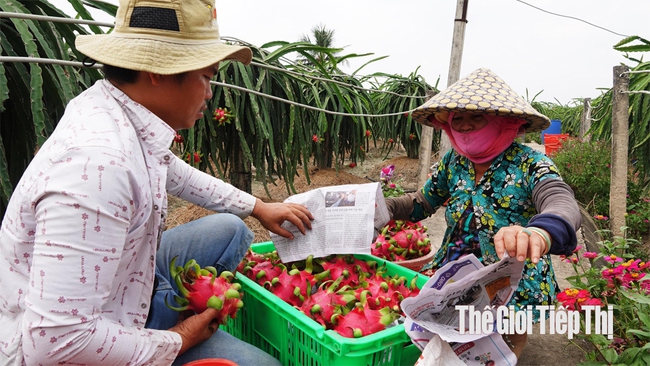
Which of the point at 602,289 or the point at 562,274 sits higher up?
the point at 602,289

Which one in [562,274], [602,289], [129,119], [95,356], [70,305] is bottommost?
[562,274]

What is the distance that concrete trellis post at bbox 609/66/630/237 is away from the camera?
2.55 meters

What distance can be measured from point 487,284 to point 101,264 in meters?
0.76

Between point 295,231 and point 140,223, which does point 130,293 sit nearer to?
point 140,223

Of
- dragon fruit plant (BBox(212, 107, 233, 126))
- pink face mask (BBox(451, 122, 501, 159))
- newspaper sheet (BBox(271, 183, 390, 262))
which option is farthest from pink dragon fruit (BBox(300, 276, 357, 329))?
dragon fruit plant (BBox(212, 107, 233, 126))

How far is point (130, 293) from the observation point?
2.84 feet

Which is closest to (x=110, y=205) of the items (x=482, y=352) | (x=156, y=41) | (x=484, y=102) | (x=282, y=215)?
(x=156, y=41)

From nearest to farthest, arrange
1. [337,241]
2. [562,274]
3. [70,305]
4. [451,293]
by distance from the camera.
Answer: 1. [70,305]
2. [451,293]
3. [337,241]
4. [562,274]

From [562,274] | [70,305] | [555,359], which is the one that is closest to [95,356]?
[70,305]

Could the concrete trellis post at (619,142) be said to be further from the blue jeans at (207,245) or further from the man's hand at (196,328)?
the man's hand at (196,328)

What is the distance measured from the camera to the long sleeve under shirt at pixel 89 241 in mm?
682

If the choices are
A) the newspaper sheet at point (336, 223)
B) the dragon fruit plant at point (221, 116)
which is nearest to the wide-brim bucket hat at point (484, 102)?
the newspaper sheet at point (336, 223)

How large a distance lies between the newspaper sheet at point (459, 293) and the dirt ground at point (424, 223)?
2.03 feet

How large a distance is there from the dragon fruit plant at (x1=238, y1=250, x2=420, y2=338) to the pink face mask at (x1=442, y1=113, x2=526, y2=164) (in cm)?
42
